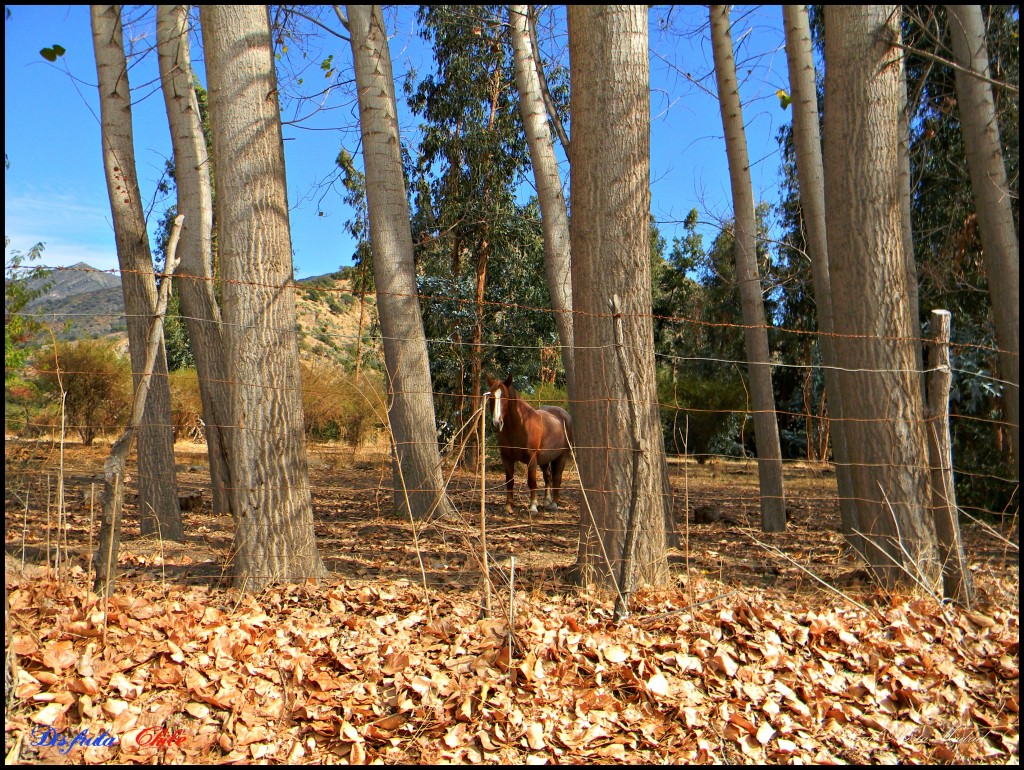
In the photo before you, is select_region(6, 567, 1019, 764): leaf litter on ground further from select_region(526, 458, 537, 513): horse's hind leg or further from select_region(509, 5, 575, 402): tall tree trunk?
select_region(526, 458, 537, 513): horse's hind leg

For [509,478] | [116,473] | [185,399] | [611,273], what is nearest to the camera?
[116,473]

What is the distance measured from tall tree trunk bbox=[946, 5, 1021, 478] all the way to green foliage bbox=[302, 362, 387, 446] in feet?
40.2

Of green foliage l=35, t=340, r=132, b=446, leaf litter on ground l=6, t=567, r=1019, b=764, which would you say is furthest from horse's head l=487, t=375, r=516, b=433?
green foliage l=35, t=340, r=132, b=446

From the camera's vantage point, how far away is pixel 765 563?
6223mm

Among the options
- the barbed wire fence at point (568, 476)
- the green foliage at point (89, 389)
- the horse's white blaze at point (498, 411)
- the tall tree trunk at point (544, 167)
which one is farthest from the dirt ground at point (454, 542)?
the green foliage at point (89, 389)

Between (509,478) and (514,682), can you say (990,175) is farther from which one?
(514,682)

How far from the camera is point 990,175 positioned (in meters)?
7.11

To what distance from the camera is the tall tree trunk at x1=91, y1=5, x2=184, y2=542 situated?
6.79 m

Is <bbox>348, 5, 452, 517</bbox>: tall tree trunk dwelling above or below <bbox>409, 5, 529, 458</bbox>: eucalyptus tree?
below

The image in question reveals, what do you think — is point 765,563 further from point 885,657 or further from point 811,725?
point 811,725

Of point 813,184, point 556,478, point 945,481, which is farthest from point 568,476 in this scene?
point 945,481

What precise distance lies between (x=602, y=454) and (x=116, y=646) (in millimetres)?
2952

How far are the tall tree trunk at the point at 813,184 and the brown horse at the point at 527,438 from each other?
11.8 ft

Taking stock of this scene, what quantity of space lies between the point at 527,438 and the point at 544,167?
147 inches
